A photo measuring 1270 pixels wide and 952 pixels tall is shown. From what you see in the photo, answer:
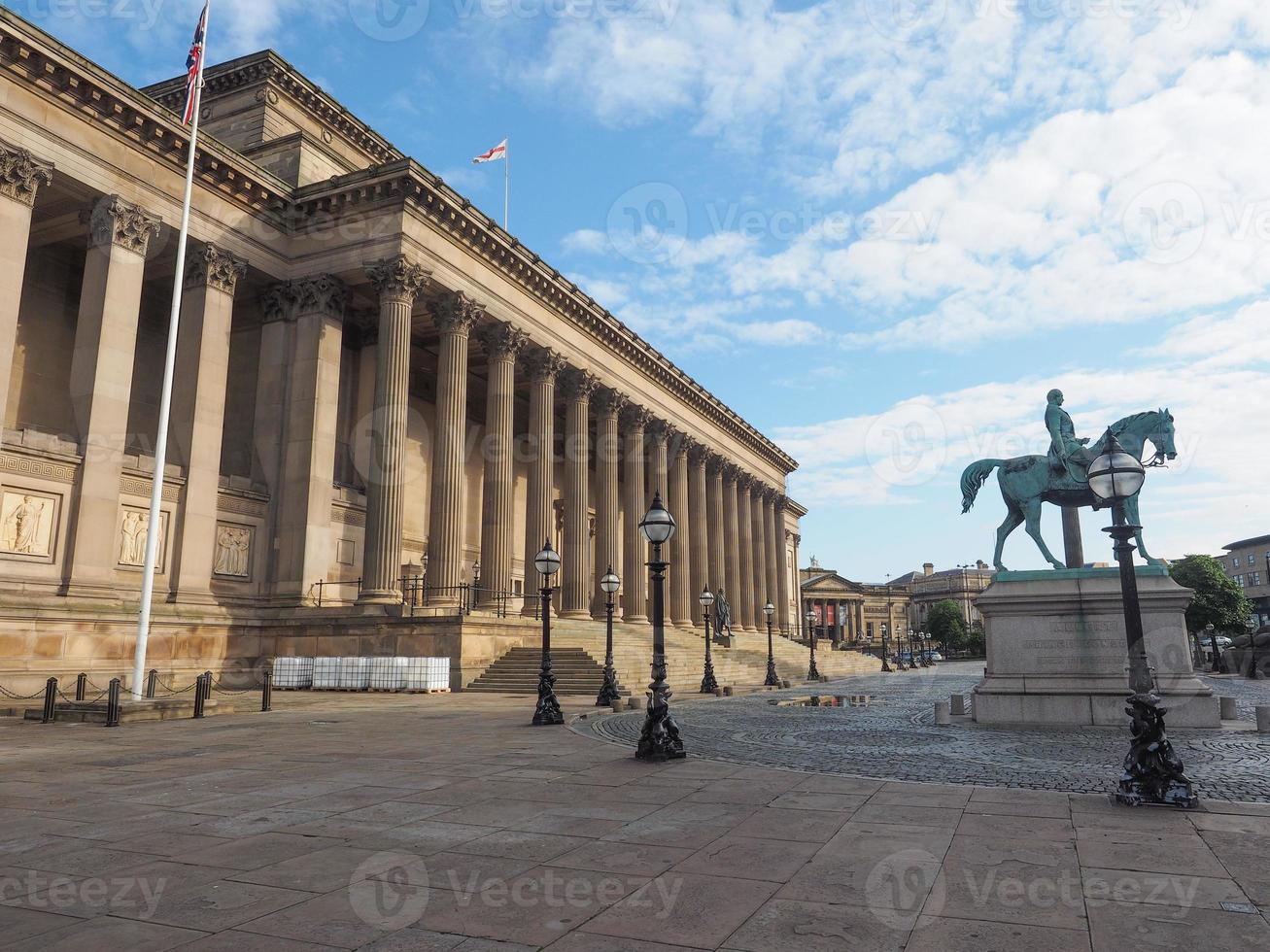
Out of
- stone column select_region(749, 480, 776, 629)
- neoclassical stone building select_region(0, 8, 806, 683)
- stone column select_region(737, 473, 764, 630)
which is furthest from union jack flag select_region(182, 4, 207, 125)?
stone column select_region(749, 480, 776, 629)

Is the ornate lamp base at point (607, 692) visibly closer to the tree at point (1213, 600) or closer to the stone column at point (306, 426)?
the stone column at point (306, 426)

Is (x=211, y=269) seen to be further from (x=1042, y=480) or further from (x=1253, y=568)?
(x=1253, y=568)

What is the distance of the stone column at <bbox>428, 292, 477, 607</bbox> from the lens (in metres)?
34.8

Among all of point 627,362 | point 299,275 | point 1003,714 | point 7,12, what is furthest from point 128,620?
point 627,362

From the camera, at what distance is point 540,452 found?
4250 cm

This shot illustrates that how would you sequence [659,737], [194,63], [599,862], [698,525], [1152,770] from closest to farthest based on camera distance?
[599,862], [1152,770], [659,737], [194,63], [698,525]

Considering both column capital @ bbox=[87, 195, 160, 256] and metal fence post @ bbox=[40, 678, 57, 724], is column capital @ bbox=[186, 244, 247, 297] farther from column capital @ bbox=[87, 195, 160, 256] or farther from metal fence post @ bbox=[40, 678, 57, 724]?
metal fence post @ bbox=[40, 678, 57, 724]

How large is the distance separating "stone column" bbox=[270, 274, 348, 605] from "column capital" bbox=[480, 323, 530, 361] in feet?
21.8

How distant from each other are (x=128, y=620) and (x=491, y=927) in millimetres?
27003

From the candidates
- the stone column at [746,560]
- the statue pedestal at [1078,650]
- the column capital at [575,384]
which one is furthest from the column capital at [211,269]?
the stone column at [746,560]

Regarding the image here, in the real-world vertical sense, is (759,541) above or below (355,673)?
above

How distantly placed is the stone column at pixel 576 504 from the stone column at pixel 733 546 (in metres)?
23.1

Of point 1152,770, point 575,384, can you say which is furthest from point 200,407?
point 1152,770

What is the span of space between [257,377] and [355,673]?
13.7 metres
